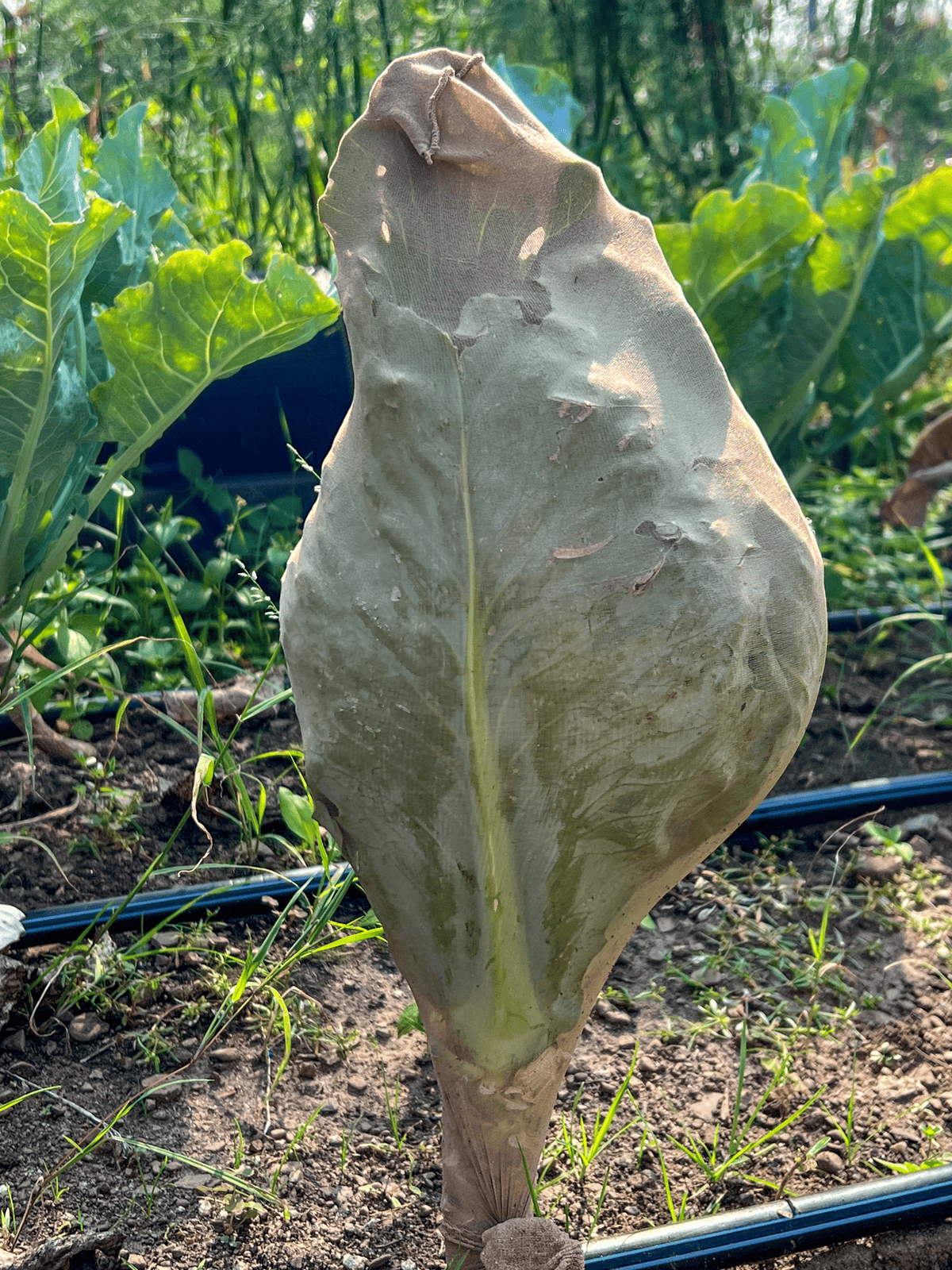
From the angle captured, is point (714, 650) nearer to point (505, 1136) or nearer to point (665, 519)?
point (665, 519)

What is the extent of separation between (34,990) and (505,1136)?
0.69 meters

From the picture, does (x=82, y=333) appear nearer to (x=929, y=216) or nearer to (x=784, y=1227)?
(x=784, y=1227)

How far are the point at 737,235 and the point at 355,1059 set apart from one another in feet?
5.25

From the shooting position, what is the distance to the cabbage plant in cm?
72

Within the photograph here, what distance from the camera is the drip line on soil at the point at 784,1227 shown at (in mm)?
971

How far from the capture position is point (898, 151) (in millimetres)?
4199

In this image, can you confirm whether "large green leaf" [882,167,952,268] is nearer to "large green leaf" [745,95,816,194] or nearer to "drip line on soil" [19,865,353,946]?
"large green leaf" [745,95,816,194]

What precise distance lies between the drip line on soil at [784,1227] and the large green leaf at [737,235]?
1.58 metres

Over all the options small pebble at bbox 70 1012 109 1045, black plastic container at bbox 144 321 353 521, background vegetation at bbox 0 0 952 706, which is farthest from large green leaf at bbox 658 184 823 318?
small pebble at bbox 70 1012 109 1045

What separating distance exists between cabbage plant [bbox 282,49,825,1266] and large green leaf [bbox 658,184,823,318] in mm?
1352

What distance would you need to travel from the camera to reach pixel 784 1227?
100cm

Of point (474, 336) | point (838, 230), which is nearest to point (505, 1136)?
point (474, 336)

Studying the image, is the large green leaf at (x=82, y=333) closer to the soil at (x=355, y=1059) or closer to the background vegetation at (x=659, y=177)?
the background vegetation at (x=659, y=177)

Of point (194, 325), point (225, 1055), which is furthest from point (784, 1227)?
point (194, 325)
